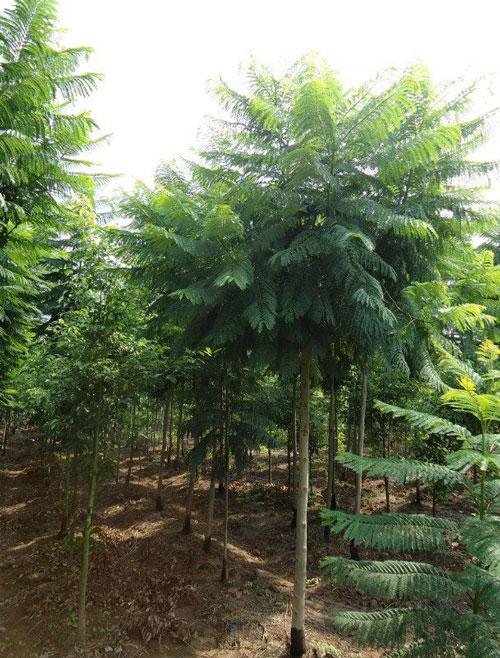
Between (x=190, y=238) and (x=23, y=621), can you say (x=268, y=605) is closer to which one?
(x=23, y=621)

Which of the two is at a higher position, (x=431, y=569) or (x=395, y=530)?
(x=395, y=530)

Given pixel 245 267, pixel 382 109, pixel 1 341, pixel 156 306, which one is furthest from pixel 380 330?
pixel 1 341

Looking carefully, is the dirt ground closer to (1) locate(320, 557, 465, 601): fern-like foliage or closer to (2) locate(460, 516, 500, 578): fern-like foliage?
(1) locate(320, 557, 465, 601): fern-like foliage

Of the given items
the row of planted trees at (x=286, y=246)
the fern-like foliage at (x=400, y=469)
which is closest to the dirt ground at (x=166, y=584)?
the row of planted trees at (x=286, y=246)

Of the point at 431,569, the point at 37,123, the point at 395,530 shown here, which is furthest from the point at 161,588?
the point at 37,123

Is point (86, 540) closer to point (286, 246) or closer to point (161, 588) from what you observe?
point (161, 588)

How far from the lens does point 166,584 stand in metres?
6.96

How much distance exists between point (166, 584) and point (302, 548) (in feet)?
11.7

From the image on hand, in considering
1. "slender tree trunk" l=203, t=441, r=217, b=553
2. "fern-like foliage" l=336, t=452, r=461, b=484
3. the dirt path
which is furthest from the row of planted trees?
"slender tree trunk" l=203, t=441, r=217, b=553

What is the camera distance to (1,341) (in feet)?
36.8

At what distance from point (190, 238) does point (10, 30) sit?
3.10m

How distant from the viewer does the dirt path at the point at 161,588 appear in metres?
5.32

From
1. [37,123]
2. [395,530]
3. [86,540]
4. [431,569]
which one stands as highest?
[37,123]

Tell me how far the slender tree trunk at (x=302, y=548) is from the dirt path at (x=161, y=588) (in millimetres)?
354
